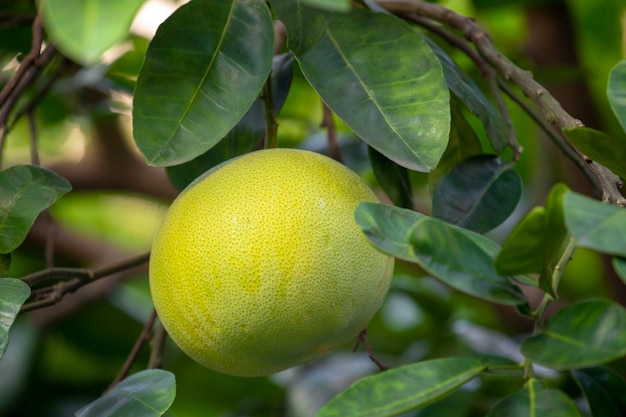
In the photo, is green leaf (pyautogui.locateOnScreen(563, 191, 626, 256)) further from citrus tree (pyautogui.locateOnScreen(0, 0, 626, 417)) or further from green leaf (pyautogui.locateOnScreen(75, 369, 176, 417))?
green leaf (pyautogui.locateOnScreen(75, 369, 176, 417))

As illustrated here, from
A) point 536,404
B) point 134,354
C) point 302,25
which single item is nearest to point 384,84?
point 302,25

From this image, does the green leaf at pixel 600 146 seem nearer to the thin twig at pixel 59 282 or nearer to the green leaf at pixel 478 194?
the green leaf at pixel 478 194

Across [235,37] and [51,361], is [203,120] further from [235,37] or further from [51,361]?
[51,361]

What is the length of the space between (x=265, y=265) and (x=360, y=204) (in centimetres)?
10

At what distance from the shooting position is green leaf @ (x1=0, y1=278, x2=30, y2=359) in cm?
62

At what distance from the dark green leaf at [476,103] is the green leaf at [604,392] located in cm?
24

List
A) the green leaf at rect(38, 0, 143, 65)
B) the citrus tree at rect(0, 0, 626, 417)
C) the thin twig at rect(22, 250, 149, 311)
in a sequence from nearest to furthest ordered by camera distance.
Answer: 1. the green leaf at rect(38, 0, 143, 65)
2. the citrus tree at rect(0, 0, 626, 417)
3. the thin twig at rect(22, 250, 149, 311)

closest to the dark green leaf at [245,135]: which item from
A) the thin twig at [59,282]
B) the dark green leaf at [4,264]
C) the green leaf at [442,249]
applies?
the thin twig at [59,282]

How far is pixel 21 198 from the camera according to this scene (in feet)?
2.44

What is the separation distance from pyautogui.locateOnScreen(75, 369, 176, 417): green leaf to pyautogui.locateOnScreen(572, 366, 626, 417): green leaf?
346mm

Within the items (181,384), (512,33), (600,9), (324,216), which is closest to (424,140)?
(324,216)

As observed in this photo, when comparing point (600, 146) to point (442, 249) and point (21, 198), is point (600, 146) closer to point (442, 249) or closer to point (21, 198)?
point (442, 249)

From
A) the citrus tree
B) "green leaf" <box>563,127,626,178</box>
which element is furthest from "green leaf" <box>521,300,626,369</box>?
"green leaf" <box>563,127,626,178</box>

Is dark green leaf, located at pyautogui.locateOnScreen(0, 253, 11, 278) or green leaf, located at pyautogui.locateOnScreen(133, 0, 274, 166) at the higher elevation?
green leaf, located at pyautogui.locateOnScreen(133, 0, 274, 166)
